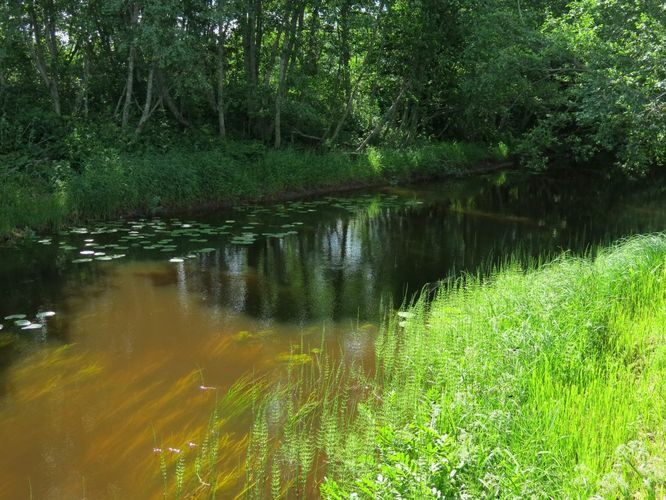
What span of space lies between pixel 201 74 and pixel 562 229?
1023 centimetres

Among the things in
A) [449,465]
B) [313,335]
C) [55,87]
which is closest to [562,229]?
[313,335]

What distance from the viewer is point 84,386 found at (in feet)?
17.8

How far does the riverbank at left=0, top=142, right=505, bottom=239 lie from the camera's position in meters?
11.9

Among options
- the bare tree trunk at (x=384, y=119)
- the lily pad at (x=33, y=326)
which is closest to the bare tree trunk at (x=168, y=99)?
A: the bare tree trunk at (x=384, y=119)

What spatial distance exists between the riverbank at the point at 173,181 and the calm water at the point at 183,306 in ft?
2.43

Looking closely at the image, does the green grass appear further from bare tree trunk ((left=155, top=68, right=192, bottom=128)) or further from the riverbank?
bare tree trunk ((left=155, top=68, right=192, bottom=128))

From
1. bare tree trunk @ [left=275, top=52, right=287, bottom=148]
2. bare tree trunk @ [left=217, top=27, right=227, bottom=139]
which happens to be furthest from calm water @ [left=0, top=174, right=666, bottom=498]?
bare tree trunk @ [left=217, top=27, right=227, bottom=139]

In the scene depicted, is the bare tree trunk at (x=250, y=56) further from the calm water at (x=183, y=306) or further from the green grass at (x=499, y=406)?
the green grass at (x=499, y=406)

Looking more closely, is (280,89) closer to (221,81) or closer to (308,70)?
(221,81)

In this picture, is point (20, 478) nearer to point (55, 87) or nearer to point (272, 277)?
point (272, 277)

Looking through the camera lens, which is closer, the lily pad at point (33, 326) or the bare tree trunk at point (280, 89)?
the lily pad at point (33, 326)

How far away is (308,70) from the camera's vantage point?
69.1ft

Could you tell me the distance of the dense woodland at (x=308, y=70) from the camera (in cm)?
1138

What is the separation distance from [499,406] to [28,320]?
5843 mm
